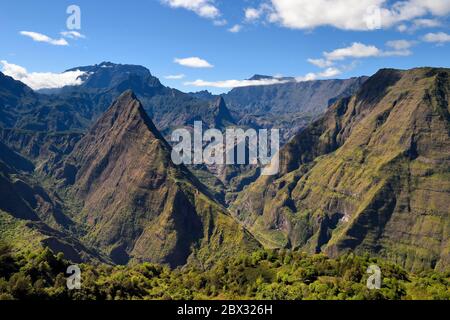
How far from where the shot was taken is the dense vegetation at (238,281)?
9725cm

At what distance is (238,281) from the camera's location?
126 meters

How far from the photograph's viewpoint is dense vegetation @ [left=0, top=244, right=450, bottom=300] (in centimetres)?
9725
